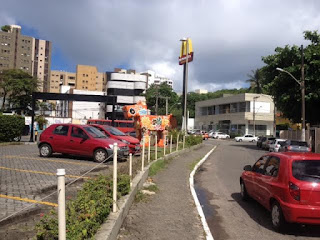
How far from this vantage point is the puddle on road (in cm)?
595

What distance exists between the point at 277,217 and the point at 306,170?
1.02m

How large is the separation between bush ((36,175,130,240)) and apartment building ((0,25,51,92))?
3981 inches

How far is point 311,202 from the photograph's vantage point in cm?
577

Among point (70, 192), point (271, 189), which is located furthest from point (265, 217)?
point (70, 192)

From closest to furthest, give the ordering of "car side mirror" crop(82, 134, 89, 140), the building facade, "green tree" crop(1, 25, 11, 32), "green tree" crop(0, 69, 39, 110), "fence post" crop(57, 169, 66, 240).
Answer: "fence post" crop(57, 169, 66, 240) < "car side mirror" crop(82, 134, 89, 140) < "green tree" crop(0, 69, 39, 110) < the building facade < "green tree" crop(1, 25, 11, 32)

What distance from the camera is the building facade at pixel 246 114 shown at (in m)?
66.8

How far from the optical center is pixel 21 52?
373 ft

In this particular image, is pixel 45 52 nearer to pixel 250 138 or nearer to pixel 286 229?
pixel 250 138

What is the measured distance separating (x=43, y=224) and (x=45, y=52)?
448 ft

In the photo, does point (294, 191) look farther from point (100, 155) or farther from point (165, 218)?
point (100, 155)

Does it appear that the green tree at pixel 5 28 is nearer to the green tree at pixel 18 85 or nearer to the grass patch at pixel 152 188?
the green tree at pixel 18 85

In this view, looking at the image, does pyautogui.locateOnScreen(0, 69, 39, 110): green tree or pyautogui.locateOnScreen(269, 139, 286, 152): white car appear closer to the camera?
pyautogui.locateOnScreen(269, 139, 286, 152): white car

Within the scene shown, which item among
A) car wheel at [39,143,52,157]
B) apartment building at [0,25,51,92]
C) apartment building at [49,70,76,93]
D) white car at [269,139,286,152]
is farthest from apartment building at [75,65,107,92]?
car wheel at [39,143,52,157]

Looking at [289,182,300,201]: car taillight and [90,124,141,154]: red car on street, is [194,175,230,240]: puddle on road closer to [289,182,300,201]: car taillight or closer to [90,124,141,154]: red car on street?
[289,182,300,201]: car taillight
